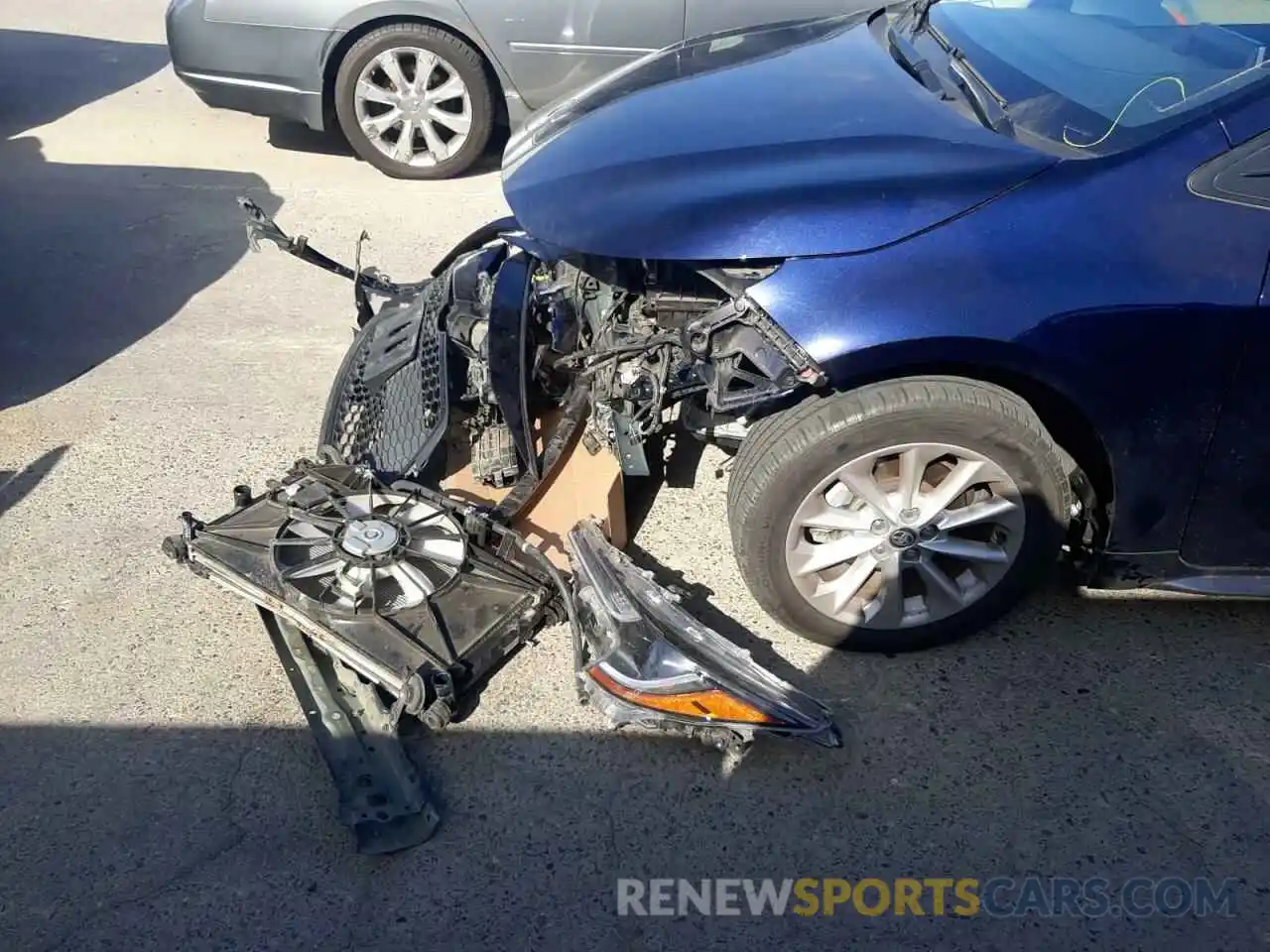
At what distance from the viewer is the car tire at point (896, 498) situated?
250 centimetres

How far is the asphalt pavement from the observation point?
2246 mm

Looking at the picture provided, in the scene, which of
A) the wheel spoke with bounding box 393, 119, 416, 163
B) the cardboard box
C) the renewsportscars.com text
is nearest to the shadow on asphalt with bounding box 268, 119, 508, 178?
the wheel spoke with bounding box 393, 119, 416, 163

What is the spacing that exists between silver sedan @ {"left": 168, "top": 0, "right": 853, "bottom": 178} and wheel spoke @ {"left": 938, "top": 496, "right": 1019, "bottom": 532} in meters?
3.76

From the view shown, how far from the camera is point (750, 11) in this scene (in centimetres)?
558

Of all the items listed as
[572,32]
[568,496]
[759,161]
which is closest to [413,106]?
[572,32]

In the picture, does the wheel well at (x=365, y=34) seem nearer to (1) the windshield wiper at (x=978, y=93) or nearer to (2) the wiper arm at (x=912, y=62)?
(2) the wiper arm at (x=912, y=62)

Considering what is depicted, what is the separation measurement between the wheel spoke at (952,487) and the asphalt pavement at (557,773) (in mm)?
493

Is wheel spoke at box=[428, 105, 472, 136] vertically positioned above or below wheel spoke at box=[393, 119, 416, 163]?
above

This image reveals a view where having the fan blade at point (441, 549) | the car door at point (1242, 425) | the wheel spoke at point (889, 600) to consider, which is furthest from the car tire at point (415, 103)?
the car door at point (1242, 425)

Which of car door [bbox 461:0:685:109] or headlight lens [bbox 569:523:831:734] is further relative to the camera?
car door [bbox 461:0:685:109]

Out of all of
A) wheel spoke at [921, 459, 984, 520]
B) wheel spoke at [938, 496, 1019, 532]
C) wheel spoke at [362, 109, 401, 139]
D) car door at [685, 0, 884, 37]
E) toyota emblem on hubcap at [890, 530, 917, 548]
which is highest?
car door at [685, 0, 884, 37]

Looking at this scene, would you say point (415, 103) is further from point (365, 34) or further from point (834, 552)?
point (834, 552)

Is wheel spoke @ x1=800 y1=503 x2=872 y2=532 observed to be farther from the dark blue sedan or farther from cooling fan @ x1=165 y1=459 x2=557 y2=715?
cooling fan @ x1=165 y1=459 x2=557 y2=715

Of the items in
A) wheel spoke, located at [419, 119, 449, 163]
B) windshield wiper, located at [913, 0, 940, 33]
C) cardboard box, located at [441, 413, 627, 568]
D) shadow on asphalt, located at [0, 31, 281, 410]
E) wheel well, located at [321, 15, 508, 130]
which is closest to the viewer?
cardboard box, located at [441, 413, 627, 568]
